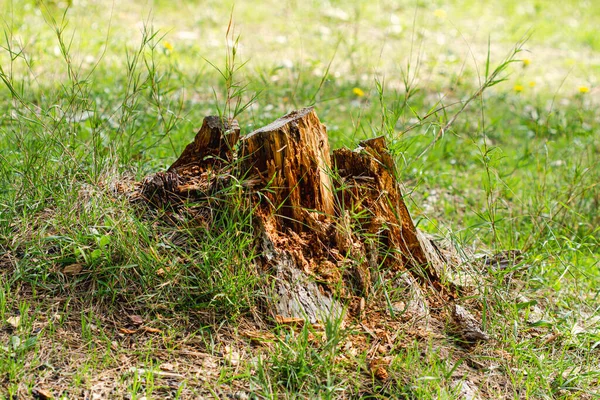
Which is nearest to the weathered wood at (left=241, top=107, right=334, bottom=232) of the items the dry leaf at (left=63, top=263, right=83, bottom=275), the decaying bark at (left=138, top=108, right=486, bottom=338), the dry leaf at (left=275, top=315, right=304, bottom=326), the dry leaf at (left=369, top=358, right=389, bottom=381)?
the decaying bark at (left=138, top=108, right=486, bottom=338)

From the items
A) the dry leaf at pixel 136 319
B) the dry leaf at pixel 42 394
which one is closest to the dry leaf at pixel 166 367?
the dry leaf at pixel 136 319

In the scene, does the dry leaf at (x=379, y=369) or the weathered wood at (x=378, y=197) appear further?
the weathered wood at (x=378, y=197)

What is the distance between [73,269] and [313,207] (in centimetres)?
107

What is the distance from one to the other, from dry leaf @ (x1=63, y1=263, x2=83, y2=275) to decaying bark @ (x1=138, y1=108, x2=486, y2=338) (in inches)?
17.6

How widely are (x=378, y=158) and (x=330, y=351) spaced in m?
0.94

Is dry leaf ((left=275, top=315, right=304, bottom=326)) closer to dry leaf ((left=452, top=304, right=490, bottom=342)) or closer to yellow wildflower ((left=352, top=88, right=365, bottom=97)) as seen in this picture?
dry leaf ((left=452, top=304, right=490, bottom=342))

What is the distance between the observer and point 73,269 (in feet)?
9.65

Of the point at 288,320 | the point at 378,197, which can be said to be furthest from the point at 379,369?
the point at 378,197

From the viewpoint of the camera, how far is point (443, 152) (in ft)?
17.8

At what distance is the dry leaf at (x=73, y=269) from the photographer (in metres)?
2.94

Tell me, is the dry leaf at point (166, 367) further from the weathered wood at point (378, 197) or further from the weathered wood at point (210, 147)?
the weathered wood at point (378, 197)

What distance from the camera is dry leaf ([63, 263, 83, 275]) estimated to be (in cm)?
294

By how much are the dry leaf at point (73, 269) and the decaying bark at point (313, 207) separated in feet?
1.47

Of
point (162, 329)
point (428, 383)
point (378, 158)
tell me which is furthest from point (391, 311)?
point (162, 329)
